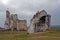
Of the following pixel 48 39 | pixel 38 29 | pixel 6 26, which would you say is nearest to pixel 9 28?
pixel 6 26

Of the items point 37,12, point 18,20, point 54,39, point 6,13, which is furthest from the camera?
point 6,13

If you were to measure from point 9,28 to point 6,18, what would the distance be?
385 centimetres

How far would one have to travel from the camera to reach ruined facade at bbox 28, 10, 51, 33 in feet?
167

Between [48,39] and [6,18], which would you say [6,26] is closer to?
[6,18]

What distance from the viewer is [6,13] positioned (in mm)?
70688

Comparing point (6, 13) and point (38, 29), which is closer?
point (38, 29)

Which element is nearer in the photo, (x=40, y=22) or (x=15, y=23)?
(x=40, y=22)

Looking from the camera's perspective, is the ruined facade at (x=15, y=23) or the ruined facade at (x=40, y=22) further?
the ruined facade at (x=15, y=23)

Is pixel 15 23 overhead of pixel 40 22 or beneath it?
beneath

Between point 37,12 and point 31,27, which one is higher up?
point 37,12

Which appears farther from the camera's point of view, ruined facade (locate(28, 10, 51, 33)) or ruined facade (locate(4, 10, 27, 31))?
ruined facade (locate(4, 10, 27, 31))

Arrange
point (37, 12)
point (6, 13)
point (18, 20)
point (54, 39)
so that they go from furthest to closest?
point (6, 13) < point (18, 20) < point (37, 12) < point (54, 39)

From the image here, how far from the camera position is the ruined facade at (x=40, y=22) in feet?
167

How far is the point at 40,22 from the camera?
52.3 meters
